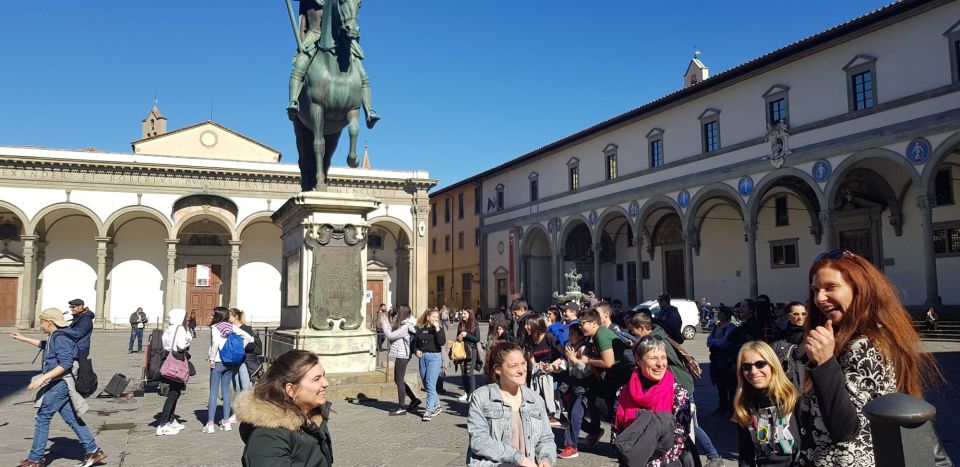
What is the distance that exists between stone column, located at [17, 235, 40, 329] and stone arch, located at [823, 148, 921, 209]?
109ft

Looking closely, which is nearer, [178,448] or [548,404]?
[178,448]

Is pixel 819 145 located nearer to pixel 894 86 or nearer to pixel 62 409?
pixel 894 86

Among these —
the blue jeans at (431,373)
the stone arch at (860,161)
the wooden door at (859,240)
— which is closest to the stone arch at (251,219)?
the stone arch at (860,161)

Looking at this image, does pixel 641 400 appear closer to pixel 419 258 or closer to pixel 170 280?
pixel 419 258

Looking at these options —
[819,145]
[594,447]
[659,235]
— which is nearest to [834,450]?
[594,447]

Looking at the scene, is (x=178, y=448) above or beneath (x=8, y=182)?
beneath

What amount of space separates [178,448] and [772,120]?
24.0m

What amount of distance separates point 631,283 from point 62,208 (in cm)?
2845

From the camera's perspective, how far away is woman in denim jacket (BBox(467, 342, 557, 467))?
319 cm

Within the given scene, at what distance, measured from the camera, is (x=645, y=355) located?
404 centimetres

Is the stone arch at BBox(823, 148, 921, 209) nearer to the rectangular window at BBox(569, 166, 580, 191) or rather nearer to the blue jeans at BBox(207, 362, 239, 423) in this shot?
the rectangular window at BBox(569, 166, 580, 191)

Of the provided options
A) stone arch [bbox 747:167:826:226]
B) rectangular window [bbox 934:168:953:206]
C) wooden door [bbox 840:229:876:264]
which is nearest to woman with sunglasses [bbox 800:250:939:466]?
stone arch [bbox 747:167:826:226]

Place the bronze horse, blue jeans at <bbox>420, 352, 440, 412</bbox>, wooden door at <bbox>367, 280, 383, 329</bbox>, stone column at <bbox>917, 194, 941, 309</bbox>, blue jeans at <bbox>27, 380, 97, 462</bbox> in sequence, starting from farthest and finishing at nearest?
wooden door at <bbox>367, 280, 383, 329</bbox> < stone column at <bbox>917, 194, 941, 309</bbox> < the bronze horse < blue jeans at <bbox>420, 352, 440, 412</bbox> < blue jeans at <bbox>27, 380, 97, 462</bbox>

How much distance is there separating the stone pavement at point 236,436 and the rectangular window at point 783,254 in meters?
17.1
